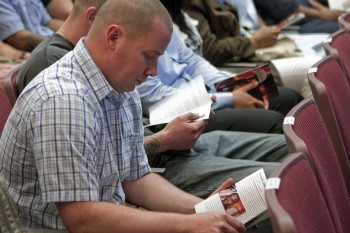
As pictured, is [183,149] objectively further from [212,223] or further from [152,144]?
[212,223]

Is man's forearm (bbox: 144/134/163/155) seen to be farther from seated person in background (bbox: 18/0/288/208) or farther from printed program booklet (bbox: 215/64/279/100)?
printed program booklet (bbox: 215/64/279/100)

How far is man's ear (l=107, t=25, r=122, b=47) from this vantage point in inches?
75.5

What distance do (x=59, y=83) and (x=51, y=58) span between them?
23.7 inches

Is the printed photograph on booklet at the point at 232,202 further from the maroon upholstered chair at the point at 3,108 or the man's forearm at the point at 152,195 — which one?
the maroon upholstered chair at the point at 3,108

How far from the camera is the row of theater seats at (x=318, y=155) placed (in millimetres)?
1430

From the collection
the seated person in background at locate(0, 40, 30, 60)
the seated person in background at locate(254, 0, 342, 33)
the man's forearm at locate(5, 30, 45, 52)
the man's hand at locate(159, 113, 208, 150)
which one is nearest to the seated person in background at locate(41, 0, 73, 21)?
the man's forearm at locate(5, 30, 45, 52)

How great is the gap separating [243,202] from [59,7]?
94.8 inches

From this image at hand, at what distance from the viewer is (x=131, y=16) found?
6.33ft

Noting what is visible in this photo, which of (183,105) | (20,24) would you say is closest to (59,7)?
(20,24)

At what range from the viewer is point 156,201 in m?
2.30

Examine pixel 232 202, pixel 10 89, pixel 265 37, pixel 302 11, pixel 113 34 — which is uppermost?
pixel 113 34

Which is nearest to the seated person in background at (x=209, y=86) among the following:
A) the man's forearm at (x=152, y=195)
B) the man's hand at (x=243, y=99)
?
the man's hand at (x=243, y=99)

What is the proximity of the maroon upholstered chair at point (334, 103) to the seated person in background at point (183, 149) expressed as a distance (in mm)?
361

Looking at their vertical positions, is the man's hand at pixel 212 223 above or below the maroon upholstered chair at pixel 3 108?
below
